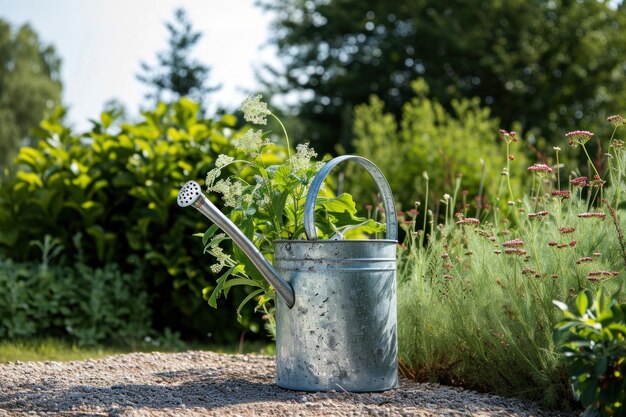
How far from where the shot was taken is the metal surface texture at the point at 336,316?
271 centimetres

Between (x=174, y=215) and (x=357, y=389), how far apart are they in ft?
9.67

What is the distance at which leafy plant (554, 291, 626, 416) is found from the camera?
2.08 m

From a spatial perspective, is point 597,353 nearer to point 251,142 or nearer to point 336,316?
point 336,316

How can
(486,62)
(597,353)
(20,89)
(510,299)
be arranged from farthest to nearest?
1. (20,89)
2. (486,62)
3. (510,299)
4. (597,353)

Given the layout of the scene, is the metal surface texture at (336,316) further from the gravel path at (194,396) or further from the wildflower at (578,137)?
the wildflower at (578,137)

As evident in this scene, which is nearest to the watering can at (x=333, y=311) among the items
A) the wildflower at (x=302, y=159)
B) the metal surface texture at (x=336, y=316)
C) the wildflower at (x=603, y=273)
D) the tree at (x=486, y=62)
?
the metal surface texture at (x=336, y=316)

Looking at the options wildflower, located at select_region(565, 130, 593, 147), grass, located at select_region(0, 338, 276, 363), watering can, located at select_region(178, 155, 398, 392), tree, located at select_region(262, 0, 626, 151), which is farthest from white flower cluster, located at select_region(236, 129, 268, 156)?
tree, located at select_region(262, 0, 626, 151)

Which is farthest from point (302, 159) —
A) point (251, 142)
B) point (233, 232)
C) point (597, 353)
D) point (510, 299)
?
point (597, 353)

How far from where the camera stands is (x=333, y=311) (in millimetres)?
2713

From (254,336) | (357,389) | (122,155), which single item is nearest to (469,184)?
(254,336)

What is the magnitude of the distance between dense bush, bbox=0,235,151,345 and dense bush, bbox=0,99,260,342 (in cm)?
16

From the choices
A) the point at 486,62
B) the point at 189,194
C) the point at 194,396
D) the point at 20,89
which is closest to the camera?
the point at 189,194

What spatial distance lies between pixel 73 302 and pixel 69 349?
1.64 feet

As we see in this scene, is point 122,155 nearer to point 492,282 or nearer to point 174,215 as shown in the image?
point 174,215
